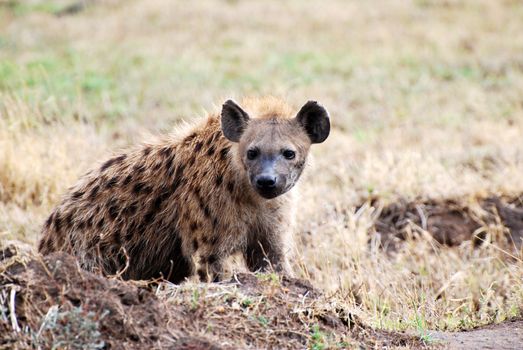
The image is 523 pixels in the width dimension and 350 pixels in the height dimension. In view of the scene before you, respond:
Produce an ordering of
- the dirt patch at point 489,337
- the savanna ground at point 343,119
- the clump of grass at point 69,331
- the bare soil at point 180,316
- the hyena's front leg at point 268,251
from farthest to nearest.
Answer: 1. the savanna ground at point 343,119
2. the hyena's front leg at point 268,251
3. the dirt patch at point 489,337
4. the bare soil at point 180,316
5. the clump of grass at point 69,331

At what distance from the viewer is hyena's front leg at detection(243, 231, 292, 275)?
516cm

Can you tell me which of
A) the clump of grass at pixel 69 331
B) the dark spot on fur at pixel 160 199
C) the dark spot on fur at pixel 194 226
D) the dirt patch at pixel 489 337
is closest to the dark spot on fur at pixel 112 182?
the dark spot on fur at pixel 160 199

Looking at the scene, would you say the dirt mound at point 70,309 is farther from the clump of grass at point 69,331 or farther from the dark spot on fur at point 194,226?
the dark spot on fur at point 194,226

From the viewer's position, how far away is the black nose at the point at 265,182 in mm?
4730

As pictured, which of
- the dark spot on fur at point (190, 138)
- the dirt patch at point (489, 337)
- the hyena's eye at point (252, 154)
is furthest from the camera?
the dark spot on fur at point (190, 138)

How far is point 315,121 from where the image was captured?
16.9 ft

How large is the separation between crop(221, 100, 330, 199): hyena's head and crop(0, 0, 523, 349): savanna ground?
0.42 m

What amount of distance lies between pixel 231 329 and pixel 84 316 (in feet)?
2.26

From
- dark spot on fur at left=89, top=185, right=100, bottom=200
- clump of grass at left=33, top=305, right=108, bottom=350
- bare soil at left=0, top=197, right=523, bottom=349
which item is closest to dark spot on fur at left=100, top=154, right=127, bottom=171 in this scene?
dark spot on fur at left=89, top=185, right=100, bottom=200

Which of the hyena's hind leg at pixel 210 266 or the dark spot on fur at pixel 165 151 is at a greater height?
the dark spot on fur at pixel 165 151

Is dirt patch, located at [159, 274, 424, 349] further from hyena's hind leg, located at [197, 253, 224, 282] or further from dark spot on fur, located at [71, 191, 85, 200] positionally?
dark spot on fur, located at [71, 191, 85, 200]

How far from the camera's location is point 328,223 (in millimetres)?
6867

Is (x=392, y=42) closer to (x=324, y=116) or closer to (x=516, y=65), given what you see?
(x=516, y=65)

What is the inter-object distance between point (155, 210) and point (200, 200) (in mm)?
369
